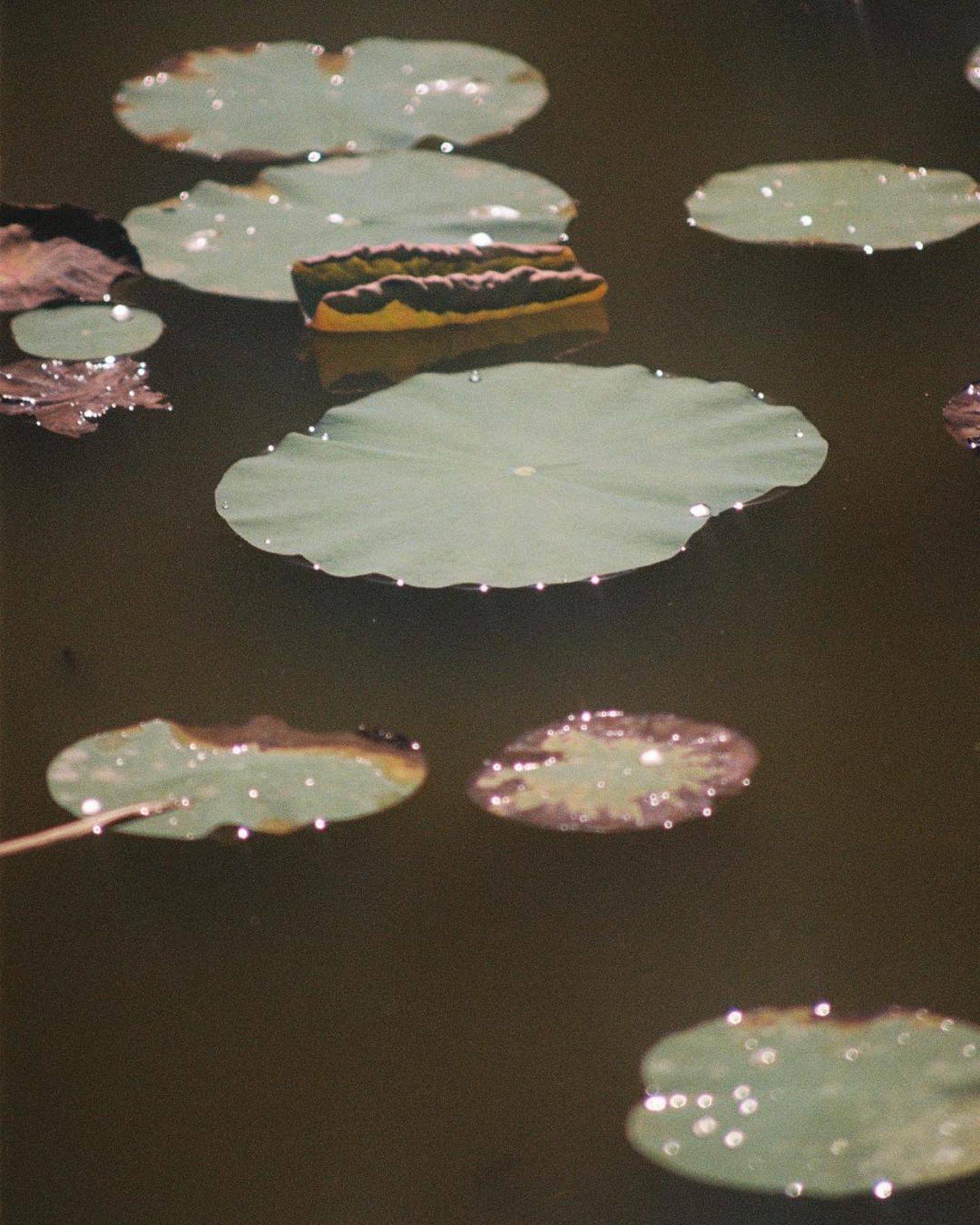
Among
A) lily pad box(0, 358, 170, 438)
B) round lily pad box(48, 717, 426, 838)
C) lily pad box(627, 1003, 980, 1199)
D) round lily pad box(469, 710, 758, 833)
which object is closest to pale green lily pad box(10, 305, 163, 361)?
lily pad box(0, 358, 170, 438)

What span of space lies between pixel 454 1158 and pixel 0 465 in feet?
3.31

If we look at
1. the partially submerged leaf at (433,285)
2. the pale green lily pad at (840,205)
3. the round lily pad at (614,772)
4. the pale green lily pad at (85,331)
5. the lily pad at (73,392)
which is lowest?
the round lily pad at (614,772)

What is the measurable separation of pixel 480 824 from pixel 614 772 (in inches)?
4.6

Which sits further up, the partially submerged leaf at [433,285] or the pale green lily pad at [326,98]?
the pale green lily pad at [326,98]

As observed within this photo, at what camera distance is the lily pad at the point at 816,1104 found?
3.02ft

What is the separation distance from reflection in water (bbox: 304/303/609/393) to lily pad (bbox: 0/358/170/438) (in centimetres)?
21

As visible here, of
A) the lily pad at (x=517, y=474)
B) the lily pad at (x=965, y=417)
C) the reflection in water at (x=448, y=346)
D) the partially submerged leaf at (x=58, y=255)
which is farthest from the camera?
the partially submerged leaf at (x=58, y=255)

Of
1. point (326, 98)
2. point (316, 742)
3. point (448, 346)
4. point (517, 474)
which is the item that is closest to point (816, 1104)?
point (316, 742)

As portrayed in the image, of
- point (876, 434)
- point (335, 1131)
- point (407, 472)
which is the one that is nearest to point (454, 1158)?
point (335, 1131)

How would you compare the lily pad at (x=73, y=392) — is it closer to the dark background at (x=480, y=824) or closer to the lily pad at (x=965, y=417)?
the dark background at (x=480, y=824)

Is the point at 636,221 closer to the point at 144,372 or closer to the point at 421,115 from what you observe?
the point at 421,115

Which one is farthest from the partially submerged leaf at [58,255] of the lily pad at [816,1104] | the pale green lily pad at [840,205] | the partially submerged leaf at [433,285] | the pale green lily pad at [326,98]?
the lily pad at [816,1104]

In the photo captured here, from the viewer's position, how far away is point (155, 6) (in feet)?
9.61

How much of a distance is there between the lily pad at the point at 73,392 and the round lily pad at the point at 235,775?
55 cm
